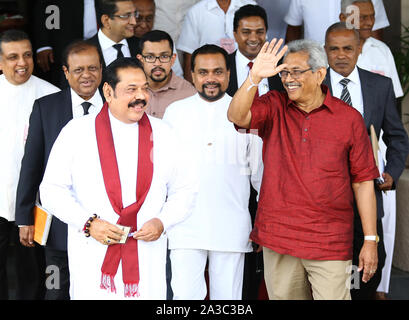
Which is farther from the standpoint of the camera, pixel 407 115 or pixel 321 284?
pixel 407 115

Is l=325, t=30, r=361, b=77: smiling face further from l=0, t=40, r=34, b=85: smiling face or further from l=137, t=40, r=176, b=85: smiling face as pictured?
l=0, t=40, r=34, b=85: smiling face

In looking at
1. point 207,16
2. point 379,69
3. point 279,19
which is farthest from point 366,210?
point 279,19

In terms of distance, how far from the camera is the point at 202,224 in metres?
4.36

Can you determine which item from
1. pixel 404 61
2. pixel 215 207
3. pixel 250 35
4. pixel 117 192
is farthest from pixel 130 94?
pixel 404 61

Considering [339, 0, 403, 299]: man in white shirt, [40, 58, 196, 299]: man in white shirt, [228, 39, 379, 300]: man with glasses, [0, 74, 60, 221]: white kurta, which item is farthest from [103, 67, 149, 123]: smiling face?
[339, 0, 403, 299]: man in white shirt

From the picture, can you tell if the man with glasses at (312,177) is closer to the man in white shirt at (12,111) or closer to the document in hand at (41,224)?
the document in hand at (41,224)

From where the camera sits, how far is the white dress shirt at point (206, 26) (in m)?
5.47

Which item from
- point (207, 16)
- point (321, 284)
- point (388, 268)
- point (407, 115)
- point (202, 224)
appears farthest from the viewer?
point (407, 115)

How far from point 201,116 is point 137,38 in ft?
3.38

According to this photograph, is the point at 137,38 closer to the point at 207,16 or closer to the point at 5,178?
the point at 207,16

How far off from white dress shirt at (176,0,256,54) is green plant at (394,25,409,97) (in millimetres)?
1358

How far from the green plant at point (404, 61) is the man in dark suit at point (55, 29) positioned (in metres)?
2.48

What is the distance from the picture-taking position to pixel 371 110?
436 centimetres

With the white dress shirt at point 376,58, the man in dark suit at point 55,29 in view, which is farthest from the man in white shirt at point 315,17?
the man in dark suit at point 55,29
